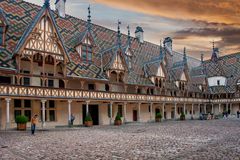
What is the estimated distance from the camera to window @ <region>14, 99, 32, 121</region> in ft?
Answer: 84.1

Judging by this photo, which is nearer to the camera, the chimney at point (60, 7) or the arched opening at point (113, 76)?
the arched opening at point (113, 76)

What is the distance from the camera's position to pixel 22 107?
26.0 metres

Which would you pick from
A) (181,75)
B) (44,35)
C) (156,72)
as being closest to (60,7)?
(44,35)

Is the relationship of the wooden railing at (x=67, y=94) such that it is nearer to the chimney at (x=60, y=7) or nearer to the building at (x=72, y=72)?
the building at (x=72, y=72)

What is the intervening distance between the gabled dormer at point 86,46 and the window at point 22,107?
8417 mm

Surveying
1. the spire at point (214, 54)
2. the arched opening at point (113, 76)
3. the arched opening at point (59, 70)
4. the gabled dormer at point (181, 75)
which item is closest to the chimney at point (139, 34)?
the gabled dormer at point (181, 75)

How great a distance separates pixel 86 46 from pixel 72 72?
16.0 ft

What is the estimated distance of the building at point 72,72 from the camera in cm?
2497

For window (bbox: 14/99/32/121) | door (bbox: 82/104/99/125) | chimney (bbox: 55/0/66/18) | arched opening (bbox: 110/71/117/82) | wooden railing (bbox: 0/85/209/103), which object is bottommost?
door (bbox: 82/104/99/125)

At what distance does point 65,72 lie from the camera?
27688 millimetres

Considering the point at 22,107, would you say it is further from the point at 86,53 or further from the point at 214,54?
the point at 214,54

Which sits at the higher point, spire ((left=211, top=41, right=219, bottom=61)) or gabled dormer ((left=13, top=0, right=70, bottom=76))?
spire ((left=211, top=41, right=219, bottom=61))

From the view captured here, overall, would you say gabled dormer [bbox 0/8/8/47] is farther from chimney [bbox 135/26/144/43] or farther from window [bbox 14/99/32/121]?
chimney [bbox 135/26/144/43]

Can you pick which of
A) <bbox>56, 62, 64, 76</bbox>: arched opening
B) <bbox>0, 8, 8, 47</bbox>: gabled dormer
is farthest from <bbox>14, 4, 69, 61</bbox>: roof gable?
<bbox>0, 8, 8, 47</bbox>: gabled dormer
